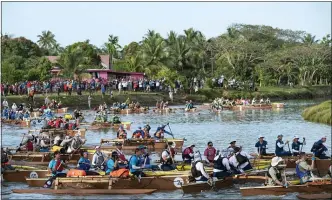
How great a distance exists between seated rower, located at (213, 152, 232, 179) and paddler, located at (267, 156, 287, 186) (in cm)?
232

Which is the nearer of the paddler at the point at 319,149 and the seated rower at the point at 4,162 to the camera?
the seated rower at the point at 4,162

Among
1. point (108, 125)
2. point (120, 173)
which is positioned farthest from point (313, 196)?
point (108, 125)

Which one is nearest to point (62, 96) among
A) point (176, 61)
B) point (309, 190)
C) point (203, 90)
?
point (203, 90)

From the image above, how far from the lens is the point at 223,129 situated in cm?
5222

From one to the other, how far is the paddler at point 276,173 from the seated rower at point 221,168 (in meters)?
2.32

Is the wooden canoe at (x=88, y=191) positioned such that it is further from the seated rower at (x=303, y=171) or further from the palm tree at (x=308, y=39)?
the palm tree at (x=308, y=39)

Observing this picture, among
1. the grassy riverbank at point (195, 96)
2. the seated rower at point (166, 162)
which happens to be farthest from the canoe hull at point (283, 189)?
the grassy riverbank at point (195, 96)

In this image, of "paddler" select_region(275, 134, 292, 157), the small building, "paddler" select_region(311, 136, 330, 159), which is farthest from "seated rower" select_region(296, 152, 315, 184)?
the small building

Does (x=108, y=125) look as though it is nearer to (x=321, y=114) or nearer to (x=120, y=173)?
(x=321, y=114)

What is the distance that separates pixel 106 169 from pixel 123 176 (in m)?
1.01

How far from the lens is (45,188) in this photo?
24.0m

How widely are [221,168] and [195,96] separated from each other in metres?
63.3

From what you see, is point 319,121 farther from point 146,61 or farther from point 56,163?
point 146,61

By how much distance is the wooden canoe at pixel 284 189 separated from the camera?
22.8 m
